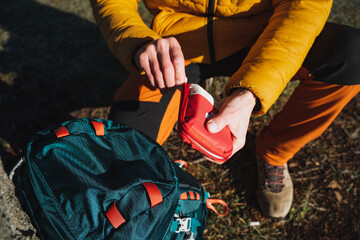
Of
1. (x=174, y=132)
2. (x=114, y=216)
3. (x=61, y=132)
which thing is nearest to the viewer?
(x=114, y=216)

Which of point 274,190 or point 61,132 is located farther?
point 274,190

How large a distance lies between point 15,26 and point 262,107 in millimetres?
3036

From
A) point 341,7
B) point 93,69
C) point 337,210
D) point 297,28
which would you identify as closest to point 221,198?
point 337,210

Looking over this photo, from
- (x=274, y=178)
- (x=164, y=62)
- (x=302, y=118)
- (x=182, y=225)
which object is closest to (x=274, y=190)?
(x=274, y=178)

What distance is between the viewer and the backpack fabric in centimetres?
100

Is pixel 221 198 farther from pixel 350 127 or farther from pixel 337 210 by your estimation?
pixel 350 127

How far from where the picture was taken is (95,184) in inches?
41.0

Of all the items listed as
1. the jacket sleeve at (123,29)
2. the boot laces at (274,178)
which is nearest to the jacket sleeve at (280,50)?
the jacket sleeve at (123,29)

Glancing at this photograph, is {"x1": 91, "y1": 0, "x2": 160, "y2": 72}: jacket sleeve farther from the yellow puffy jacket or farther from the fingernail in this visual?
the fingernail

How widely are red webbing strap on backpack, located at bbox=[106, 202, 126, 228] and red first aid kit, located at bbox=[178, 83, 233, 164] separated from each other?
1.23 feet

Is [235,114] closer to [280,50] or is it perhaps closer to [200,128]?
[200,128]

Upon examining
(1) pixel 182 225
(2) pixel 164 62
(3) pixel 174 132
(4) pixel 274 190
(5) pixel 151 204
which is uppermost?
(2) pixel 164 62

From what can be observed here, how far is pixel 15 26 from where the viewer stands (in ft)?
9.84

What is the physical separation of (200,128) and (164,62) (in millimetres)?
317
